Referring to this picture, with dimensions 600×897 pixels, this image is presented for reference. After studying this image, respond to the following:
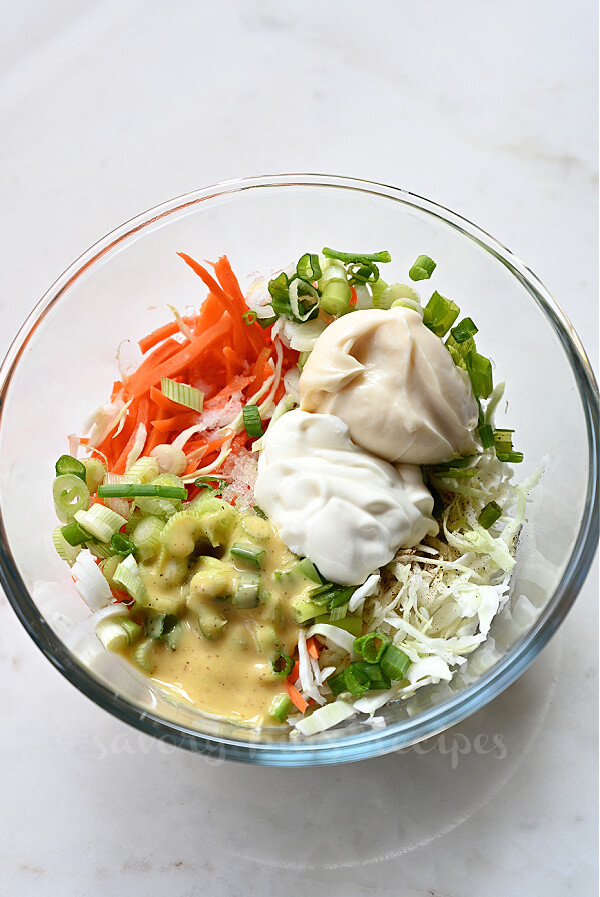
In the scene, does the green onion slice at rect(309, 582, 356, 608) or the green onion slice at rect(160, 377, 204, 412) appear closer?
the green onion slice at rect(309, 582, 356, 608)

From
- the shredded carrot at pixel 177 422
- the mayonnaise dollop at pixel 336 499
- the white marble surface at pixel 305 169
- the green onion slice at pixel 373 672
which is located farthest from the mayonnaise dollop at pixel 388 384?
the white marble surface at pixel 305 169

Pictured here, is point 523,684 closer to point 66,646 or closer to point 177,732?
point 177,732

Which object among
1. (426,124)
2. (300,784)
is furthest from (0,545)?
(426,124)

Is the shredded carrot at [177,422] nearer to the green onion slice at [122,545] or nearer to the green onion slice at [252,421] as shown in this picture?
the green onion slice at [252,421]

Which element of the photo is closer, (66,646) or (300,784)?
(66,646)

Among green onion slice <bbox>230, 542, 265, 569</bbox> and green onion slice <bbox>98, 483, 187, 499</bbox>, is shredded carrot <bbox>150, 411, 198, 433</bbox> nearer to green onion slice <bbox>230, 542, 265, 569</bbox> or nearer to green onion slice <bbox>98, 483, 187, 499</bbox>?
green onion slice <bbox>98, 483, 187, 499</bbox>

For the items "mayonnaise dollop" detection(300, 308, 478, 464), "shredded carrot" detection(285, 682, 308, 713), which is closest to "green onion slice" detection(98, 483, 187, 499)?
"mayonnaise dollop" detection(300, 308, 478, 464)
